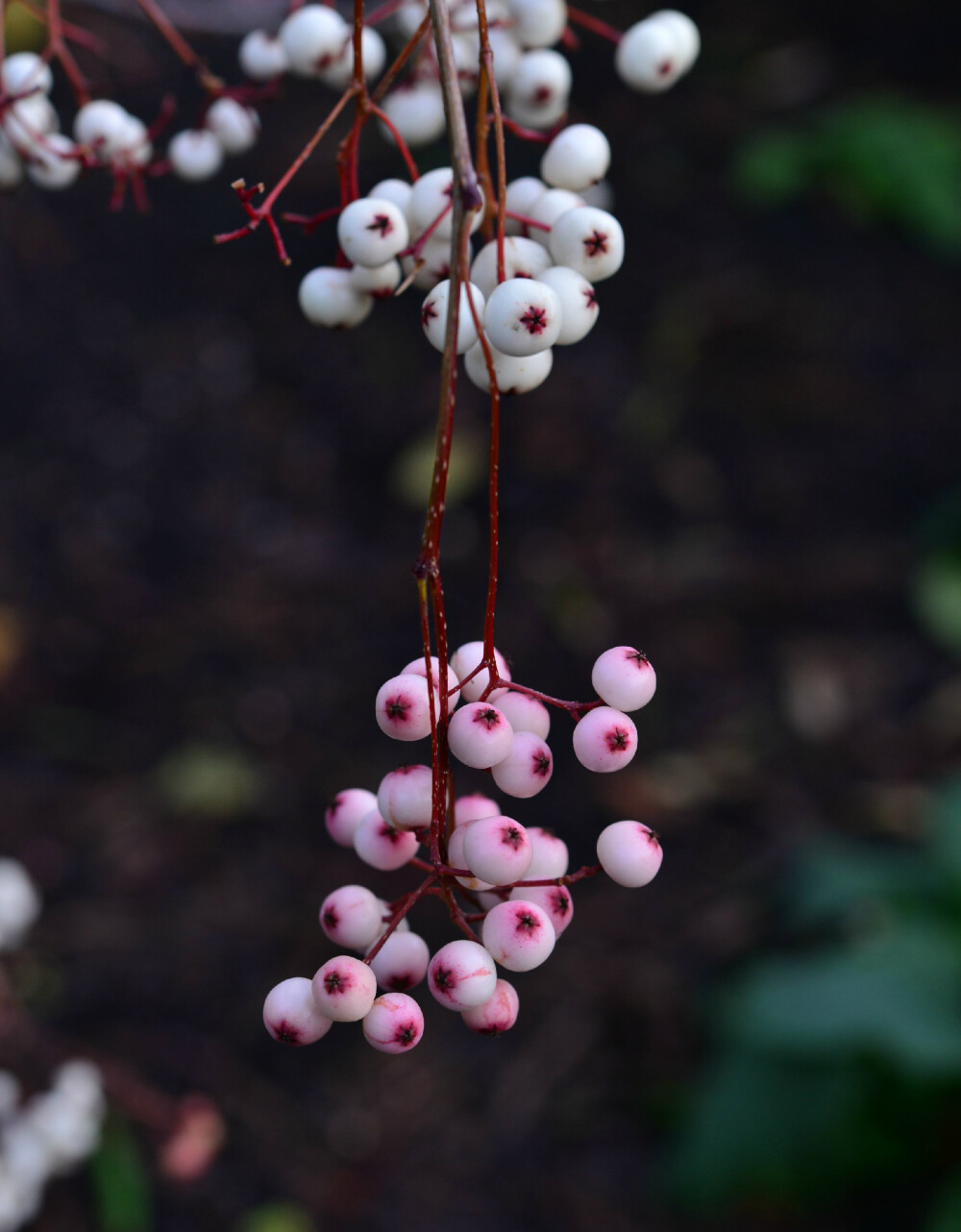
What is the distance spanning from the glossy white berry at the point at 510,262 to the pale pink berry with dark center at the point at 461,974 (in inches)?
12.8

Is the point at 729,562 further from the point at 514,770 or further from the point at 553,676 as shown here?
the point at 514,770

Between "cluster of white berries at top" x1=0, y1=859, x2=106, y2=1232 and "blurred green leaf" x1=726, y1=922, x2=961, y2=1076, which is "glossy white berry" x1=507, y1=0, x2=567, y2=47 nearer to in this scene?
"cluster of white berries at top" x1=0, y1=859, x2=106, y2=1232

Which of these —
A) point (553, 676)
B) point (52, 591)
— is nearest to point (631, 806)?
point (553, 676)

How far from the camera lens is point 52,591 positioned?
2477mm

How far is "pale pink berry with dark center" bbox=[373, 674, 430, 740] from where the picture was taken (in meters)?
0.52

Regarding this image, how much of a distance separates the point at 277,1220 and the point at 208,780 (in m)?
0.80

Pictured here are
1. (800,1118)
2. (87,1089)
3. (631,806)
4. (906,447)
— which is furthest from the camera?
(906,447)

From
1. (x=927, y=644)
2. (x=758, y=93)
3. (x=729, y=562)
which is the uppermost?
(x=758, y=93)

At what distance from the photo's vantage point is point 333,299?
654 mm

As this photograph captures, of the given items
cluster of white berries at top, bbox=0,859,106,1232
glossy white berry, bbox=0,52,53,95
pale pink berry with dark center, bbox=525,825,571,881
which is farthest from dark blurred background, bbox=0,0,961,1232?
glossy white berry, bbox=0,52,53,95

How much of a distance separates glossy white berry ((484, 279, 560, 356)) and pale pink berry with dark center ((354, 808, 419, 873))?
25 centimetres

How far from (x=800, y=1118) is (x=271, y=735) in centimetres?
121

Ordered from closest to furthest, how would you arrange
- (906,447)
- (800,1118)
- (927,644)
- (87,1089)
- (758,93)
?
(87,1089) < (800,1118) < (927,644) < (906,447) < (758,93)

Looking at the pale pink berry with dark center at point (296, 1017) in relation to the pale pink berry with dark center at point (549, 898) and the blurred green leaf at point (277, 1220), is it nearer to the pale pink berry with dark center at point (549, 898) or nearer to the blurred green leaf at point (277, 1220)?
the pale pink berry with dark center at point (549, 898)
